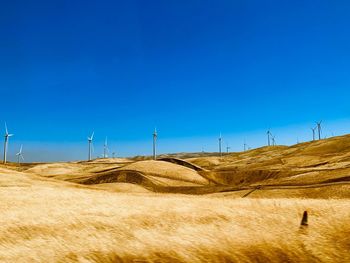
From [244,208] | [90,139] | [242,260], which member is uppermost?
[90,139]

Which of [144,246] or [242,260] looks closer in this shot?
[242,260]

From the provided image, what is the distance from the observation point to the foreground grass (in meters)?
10.5

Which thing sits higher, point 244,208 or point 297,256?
point 244,208

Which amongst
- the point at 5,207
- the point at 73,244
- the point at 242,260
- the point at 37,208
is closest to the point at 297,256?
the point at 242,260

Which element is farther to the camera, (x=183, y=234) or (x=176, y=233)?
(x=176, y=233)

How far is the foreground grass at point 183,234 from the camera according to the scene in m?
10.5

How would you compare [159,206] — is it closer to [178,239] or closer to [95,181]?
[178,239]

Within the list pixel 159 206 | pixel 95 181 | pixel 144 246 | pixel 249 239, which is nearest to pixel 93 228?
pixel 144 246

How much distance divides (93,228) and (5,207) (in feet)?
25.5

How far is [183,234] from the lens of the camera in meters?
11.9

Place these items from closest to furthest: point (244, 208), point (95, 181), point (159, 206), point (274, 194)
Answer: point (244, 208) → point (159, 206) → point (274, 194) → point (95, 181)

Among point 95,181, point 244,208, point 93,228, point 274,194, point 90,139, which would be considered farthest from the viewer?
point 90,139

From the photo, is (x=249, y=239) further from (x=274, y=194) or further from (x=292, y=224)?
(x=274, y=194)

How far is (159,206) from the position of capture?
16.5 m
